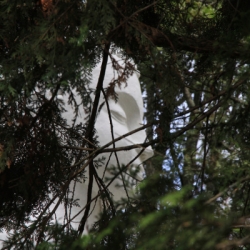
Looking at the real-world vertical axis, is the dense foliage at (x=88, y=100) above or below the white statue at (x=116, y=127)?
below

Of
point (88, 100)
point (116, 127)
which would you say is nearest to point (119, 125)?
point (116, 127)

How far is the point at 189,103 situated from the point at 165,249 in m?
6.01

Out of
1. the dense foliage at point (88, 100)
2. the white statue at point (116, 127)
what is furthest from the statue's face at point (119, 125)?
the dense foliage at point (88, 100)

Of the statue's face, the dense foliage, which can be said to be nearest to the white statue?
the statue's face

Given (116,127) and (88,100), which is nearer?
(88,100)

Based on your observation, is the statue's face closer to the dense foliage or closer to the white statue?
the white statue

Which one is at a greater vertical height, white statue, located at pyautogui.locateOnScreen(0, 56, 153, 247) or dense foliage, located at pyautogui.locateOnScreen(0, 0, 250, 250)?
white statue, located at pyautogui.locateOnScreen(0, 56, 153, 247)

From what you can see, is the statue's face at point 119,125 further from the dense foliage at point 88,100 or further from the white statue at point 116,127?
the dense foliage at point 88,100

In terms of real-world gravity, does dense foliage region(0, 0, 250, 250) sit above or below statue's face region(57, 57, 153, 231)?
below

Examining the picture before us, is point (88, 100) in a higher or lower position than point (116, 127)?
lower

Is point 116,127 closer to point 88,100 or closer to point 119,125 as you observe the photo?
point 119,125

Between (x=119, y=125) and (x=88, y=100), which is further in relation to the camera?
(x=119, y=125)

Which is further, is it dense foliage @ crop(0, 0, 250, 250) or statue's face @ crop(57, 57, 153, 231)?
statue's face @ crop(57, 57, 153, 231)

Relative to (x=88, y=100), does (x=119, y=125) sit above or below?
above
